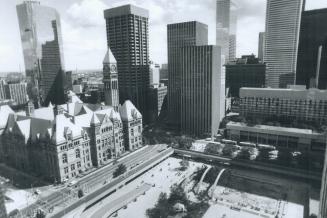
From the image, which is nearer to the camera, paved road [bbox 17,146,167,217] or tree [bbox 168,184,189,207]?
paved road [bbox 17,146,167,217]

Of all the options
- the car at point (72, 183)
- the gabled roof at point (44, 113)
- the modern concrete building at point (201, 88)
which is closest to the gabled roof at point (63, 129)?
the car at point (72, 183)

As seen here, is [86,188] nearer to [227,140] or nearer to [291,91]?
[227,140]

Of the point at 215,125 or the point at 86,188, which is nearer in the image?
the point at 86,188

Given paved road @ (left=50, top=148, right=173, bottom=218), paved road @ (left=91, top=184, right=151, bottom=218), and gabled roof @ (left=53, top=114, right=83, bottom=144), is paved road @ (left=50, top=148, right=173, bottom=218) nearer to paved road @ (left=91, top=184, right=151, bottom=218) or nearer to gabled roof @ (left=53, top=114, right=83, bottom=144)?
paved road @ (left=91, top=184, right=151, bottom=218)

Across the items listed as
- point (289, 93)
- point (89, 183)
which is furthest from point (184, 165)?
point (289, 93)

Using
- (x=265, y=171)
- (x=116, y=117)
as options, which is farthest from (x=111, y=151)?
(x=265, y=171)

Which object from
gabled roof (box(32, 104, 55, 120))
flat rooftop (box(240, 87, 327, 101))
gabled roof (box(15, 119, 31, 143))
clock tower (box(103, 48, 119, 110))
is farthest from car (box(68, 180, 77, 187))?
flat rooftop (box(240, 87, 327, 101))

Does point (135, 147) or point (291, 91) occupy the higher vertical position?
point (291, 91)

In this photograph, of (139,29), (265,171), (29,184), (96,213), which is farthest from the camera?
(139,29)
